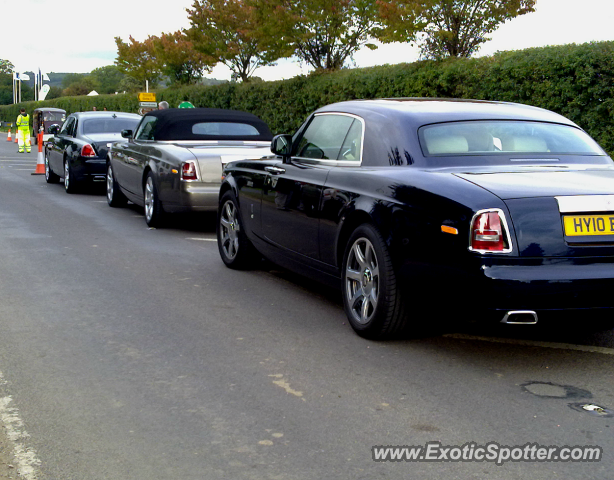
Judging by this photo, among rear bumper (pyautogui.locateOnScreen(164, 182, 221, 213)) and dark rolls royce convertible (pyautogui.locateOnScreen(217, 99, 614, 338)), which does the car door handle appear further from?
rear bumper (pyautogui.locateOnScreen(164, 182, 221, 213))

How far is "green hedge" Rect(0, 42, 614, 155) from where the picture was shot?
1461cm

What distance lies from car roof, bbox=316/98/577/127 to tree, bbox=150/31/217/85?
3415 centimetres

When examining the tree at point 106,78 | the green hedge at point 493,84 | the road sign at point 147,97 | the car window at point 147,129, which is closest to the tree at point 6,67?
the tree at point 106,78

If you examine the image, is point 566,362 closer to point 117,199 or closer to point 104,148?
point 117,199

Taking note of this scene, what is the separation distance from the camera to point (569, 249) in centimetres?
467

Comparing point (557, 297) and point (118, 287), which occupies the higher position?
point (557, 297)

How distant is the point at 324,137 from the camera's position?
671 centimetres

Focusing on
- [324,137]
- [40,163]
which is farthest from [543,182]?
[40,163]

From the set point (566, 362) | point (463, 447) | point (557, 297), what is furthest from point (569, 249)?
point (463, 447)

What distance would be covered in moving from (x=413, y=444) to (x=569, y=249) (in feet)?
5.10

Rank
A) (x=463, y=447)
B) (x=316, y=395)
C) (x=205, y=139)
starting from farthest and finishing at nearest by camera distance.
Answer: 1. (x=205, y=139)
2. (x=316, y=395)
3. (x=463, y=447)

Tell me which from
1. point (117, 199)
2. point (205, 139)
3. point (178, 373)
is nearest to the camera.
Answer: point (178, 373)

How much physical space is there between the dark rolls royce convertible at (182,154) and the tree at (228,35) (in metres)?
21.6

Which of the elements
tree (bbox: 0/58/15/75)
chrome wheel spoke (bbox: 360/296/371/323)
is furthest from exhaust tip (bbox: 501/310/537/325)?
tree (bbox: 0/58/15/75)
